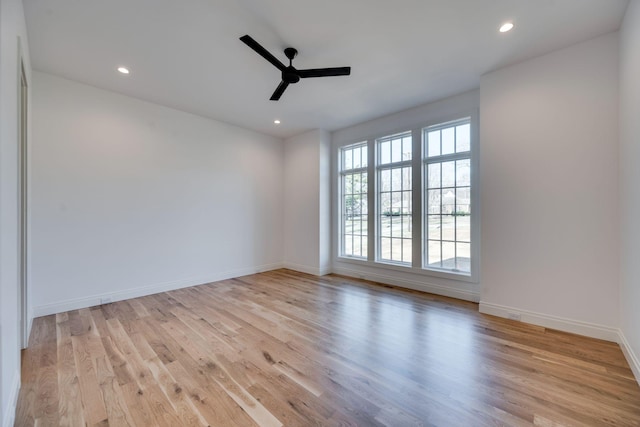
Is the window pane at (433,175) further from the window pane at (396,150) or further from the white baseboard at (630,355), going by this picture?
the white baseboard at (630,355)

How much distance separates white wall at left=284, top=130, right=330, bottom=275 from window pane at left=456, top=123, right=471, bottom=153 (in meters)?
2.44

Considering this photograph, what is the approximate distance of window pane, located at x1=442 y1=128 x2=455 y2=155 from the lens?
13.1ft

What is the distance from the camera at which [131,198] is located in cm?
388

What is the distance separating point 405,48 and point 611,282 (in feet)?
9.95

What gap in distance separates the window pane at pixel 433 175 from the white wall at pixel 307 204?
2.00 meters

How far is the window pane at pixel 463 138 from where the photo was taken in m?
3.83

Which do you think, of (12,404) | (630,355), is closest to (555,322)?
(630,355)

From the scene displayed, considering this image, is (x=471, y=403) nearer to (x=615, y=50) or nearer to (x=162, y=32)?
(x=615, y=50)

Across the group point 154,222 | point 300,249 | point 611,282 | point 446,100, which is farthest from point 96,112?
point 611,282

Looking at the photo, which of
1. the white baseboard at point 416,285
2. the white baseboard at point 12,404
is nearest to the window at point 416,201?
the white baseboard at point 416,285

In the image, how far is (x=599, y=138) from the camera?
2562 millimetres

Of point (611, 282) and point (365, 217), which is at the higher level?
point (365, 217)

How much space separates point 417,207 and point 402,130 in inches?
52.0

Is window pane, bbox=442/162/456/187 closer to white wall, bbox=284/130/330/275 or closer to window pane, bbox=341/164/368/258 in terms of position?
window pane, bbox=341/164/368/258
